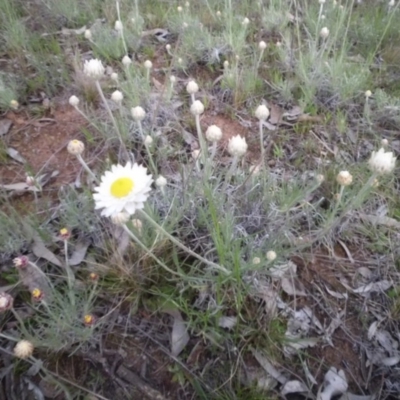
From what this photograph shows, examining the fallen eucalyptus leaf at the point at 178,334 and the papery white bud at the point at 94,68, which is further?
the papery white bud at the point at 94,68

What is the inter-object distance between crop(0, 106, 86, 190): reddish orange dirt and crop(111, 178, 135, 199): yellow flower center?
0.86m

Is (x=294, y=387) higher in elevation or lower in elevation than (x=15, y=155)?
lower

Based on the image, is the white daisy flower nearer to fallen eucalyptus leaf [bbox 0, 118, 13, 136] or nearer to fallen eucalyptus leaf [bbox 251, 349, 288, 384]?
fallen eucalyptus leaf [bbox 251, 349, 288, 384]

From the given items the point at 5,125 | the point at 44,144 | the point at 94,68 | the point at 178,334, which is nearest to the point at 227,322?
the point at 178,334

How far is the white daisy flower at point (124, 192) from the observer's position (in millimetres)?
1137

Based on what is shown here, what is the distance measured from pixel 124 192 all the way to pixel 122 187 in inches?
0.9

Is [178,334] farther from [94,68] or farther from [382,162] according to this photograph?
[94,68]

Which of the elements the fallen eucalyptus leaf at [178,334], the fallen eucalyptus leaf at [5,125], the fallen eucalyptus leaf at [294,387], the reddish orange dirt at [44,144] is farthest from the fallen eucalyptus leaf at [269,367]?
the fallen eucalyptus leaf at [5,125]

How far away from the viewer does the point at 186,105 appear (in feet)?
7.75

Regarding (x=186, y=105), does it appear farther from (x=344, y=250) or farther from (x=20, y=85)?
(x=344, y=250)

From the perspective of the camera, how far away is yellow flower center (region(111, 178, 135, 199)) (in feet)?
3.83

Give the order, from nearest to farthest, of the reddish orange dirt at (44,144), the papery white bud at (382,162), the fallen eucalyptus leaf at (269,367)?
the papery white bud at (382,162) → the fallen eucalyptus leaf at (269,367) → the reddish orange dirt at (44,144)

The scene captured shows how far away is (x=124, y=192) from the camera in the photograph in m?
1.17

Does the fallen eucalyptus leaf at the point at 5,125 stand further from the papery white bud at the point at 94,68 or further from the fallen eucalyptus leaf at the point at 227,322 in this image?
the fallen eucalyptus leaf at the point at 227,322
